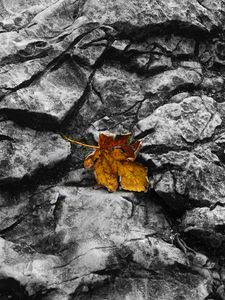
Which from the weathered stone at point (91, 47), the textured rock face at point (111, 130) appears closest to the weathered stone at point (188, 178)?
the textured rock face at point (111, 130)

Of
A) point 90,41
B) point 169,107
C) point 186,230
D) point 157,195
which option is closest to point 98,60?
point 90,41

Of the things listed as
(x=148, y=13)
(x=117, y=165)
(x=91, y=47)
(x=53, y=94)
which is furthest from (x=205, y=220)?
(x=148, y=13)

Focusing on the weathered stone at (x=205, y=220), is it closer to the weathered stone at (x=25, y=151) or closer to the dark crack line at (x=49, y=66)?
the weathered stone at (x=25, y=151)

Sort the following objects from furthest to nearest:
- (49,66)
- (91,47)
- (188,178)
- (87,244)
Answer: (91,47)
(49,66)
(188,178)
(87,244)

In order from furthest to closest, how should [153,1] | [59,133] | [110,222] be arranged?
[153,1] → [59,133] → [110,222]

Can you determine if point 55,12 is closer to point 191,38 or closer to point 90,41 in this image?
point 90,41

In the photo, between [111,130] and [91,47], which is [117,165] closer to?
[111,130]
